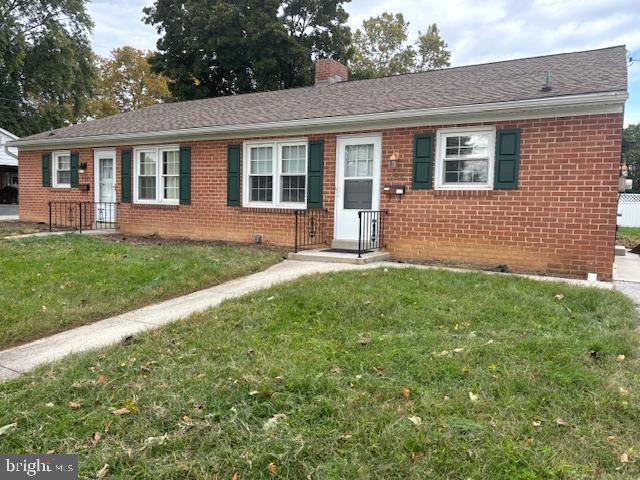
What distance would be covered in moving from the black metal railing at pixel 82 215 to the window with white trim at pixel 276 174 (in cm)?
467

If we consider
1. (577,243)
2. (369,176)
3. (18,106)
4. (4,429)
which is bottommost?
(4,429)

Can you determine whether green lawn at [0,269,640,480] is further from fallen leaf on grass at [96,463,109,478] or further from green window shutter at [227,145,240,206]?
green window shutter at [227,145,240,206]

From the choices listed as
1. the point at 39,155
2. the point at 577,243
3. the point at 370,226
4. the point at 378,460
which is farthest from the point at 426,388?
the point at 39,155

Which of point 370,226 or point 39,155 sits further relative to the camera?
point 39,155

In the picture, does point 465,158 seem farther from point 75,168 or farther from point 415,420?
point 75,168

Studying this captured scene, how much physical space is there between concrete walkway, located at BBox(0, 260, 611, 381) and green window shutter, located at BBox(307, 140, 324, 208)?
2.50 m

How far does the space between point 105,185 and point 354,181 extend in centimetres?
757

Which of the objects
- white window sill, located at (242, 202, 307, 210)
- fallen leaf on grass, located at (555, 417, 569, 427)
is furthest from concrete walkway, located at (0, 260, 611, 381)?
fallen leaf on grass, located at (555, 417, 569, 427)

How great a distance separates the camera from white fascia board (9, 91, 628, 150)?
6996 mm

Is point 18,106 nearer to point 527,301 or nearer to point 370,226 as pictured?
point 370,226

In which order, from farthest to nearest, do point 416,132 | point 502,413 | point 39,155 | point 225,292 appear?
point 39,155
point 416,132
point 225,292
point 502,413

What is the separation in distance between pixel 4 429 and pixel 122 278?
398cm

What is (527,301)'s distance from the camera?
17.1 feet

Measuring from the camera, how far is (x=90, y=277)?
652cm
